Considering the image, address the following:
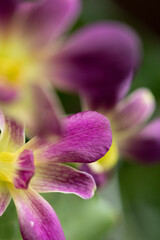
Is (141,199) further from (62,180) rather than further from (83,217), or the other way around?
(62,180)

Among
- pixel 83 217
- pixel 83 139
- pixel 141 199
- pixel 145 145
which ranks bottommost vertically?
pixel 141 199

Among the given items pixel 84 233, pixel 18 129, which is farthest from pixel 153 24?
pixel 18 129

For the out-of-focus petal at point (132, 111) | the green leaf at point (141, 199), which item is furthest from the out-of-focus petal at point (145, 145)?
the green leaf at point (141, 199)

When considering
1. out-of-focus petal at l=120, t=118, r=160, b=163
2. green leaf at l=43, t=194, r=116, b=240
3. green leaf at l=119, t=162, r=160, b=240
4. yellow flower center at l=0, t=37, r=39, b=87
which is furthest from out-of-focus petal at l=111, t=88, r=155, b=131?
green leaf at l=119, t=162, r=160, b=240

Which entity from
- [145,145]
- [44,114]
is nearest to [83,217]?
[145,145]

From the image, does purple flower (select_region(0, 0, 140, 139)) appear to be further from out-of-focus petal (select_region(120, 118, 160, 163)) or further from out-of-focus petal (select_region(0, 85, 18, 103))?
out-of-focus petal (select_region(120, 118, 160, 163))

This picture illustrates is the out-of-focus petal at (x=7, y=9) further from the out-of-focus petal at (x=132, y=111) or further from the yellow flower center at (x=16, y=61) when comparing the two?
the out-of-focus petal at (x=132, y=111)

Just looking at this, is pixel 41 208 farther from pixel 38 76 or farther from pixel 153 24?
pixel 153 24
